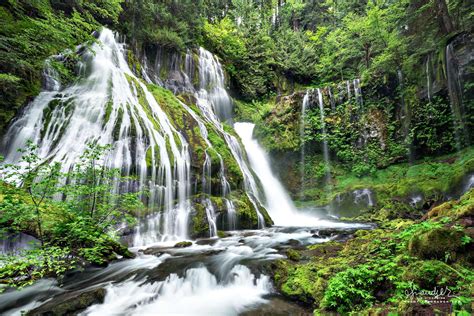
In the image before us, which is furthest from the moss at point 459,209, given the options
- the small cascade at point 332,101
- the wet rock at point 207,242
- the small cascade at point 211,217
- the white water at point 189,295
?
the small cascade at point 332,101

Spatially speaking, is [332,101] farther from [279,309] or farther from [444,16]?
[279,309]


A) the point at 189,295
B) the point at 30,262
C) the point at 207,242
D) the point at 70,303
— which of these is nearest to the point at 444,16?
the point at 207,242

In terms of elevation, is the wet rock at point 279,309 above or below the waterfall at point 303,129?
below

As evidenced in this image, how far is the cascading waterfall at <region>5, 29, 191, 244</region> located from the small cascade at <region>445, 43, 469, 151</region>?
39.6 ft

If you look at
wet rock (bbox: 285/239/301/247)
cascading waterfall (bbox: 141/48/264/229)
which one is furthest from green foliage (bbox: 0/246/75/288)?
cascading waterfall (bbox: 141/48/264/229)

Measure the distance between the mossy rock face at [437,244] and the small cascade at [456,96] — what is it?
11.1m

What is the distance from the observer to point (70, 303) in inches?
138

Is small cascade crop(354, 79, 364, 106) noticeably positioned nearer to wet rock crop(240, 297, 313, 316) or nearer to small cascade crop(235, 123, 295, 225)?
small cascade crop(235, 123, 295, 225)

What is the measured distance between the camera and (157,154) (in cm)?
884

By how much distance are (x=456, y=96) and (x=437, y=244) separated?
1148cm

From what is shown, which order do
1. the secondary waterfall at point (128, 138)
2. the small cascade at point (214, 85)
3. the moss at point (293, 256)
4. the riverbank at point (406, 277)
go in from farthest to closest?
the small cascade at point (214, 85) < the secondary waterfall at point (128, 138) < the moss at point (293, 256) < the riverbank at point (406, 277)

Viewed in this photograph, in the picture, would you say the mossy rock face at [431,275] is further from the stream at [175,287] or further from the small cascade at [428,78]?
the small cascade at [428,78]

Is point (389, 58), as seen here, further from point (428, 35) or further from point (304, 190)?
point (304, 190)

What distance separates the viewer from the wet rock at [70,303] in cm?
338
